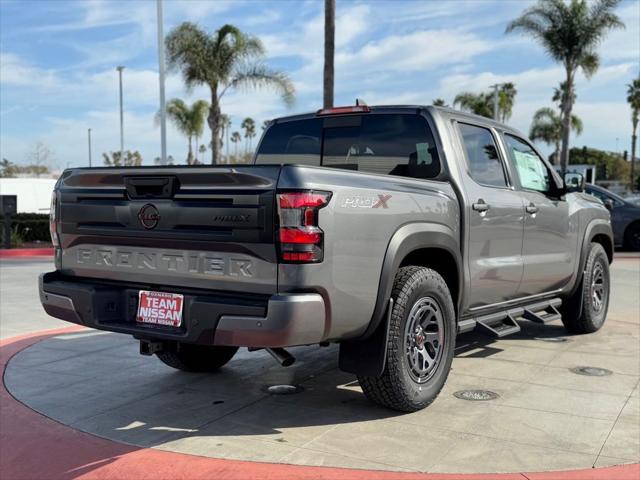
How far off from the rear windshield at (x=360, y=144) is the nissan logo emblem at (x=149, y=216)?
180 cm

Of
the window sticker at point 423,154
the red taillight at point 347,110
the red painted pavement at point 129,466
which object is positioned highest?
the red taillight at point 347,110

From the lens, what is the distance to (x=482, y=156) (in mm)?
5539

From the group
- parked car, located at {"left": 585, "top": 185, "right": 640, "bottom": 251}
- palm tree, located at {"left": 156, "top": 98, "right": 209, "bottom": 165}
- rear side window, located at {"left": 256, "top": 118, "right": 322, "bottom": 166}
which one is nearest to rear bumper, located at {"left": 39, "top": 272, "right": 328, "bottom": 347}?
rear side window, located at {"left": 256, "top": 118, "right": 322, "bottom": 166}

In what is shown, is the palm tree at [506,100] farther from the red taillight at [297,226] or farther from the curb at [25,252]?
the red taillight at [297,226]

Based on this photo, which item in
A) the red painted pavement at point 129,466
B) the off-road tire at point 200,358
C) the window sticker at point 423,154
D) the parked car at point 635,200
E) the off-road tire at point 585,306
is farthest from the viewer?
the parked car at point 635,200

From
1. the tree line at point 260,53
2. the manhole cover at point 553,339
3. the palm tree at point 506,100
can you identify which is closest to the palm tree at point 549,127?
the palm tree at point 506,100

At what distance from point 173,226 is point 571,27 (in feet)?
90.7

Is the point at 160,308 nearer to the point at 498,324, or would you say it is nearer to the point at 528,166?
the point at 498,324

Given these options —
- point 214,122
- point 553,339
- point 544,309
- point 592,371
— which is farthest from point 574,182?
point 214,122

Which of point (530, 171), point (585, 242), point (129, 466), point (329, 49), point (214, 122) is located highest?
point (329, 49)

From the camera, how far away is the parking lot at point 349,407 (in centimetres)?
389

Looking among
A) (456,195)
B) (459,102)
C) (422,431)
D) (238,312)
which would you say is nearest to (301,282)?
(238,312)

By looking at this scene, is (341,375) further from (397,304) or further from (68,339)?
(68,339)

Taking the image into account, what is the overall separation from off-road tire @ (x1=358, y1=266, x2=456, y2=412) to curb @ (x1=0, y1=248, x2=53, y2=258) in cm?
1633
